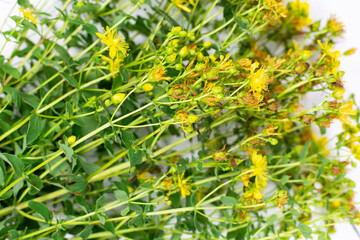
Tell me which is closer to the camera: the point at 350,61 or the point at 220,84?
the point at 220,84

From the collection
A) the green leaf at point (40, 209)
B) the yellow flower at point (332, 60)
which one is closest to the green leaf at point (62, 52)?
the green leaf at point (40, 209)

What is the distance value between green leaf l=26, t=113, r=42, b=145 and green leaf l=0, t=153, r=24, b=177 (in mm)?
47

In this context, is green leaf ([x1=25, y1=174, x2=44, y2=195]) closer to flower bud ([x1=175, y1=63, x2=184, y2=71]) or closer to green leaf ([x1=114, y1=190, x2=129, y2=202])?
green leaf ([x1=114, y1=190, x2=129, y2=202])

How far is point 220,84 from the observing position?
0.68 m

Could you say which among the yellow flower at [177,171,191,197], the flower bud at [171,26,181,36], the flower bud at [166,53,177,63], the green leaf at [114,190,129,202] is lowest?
the yellow flower at [177,171,191,197]

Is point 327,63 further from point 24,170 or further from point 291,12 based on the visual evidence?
point 24,170

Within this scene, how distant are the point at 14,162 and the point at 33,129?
9 cm

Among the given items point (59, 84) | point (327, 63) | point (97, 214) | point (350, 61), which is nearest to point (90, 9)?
point (59, 84)

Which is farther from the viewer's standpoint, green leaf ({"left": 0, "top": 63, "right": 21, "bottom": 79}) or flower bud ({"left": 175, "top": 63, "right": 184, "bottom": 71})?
green leaf ({"left": 0, "top": 63, "right": 21, "bottom": 79})

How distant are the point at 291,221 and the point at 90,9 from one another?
0.92m

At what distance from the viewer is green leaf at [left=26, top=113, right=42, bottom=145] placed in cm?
75

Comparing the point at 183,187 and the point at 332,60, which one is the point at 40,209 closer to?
the point at 183,187

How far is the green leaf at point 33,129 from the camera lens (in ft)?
2.47

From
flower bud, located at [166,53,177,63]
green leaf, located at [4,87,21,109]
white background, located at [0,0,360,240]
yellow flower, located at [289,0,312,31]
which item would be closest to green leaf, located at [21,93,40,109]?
green leaf, located at [4,87,21,109]
